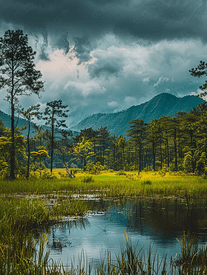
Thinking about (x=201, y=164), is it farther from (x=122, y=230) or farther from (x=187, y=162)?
(x=122, y=230)

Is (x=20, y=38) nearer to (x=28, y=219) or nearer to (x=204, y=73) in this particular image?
(x=204, y=73)

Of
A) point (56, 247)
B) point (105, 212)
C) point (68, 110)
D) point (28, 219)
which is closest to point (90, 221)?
point (105, 212)

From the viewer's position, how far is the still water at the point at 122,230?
691cm

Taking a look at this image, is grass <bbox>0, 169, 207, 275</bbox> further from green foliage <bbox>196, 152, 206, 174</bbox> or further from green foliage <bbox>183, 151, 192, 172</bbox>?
green foliage <bbox>183, 151, 192, 172</bbox>

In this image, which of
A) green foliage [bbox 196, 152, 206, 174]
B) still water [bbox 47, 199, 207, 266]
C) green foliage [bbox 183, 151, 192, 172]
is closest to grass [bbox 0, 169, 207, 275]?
still water [bbox 47, 199, 207, 266]

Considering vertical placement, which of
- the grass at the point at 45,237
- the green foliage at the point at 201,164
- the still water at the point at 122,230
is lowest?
the still water at the point at 122,230

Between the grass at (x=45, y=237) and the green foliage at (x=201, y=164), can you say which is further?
the green foliage at (x=201, y=164)

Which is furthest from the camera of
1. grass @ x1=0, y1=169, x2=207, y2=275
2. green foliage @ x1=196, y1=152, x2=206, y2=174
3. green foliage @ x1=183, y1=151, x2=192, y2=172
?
green foliage @ x1=183, y1=151, x2=192, y2=172

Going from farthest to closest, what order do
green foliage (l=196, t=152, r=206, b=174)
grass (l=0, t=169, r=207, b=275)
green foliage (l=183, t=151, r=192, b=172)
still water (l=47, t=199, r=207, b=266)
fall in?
green foliage (l=183, t=151, r=192, b=172), green foliage (l=196, t=152, r=206, b=174), still water (l=47, t=199, r=207, b=266), grass (l=0, t=169, r=207, b=275)

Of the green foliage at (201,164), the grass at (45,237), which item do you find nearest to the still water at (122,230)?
the grass at (45,237)

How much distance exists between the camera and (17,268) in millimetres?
4660

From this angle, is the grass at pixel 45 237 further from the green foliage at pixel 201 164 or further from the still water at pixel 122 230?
the green foliage at pixel 201 164

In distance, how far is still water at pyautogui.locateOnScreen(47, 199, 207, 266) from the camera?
6.91m

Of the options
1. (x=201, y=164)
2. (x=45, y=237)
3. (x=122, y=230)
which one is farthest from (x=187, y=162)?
(x=45, y=237)
